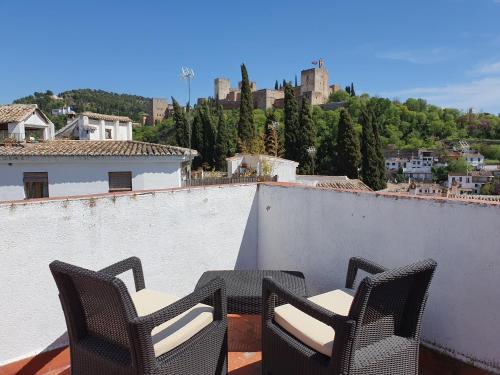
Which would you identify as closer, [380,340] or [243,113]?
[380,340]

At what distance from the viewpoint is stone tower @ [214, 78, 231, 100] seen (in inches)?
2867

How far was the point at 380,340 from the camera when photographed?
5.00ft

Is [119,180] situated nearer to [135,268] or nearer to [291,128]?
[135,268]

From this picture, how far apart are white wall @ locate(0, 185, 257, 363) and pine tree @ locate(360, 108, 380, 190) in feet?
82.9

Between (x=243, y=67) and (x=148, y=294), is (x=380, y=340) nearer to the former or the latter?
(x=148, y=294)

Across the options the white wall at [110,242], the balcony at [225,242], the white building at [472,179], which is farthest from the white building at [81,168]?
the white building at [472,179]

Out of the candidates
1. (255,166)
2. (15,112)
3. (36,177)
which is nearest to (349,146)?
(255,166)

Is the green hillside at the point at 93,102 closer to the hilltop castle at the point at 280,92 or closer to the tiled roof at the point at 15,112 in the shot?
the hilltop castle at the point at 280,92

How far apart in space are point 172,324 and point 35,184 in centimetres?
1029

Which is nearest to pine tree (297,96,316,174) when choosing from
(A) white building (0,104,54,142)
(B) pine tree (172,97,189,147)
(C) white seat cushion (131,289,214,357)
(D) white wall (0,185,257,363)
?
(B) pine tree (172,97,189,147)

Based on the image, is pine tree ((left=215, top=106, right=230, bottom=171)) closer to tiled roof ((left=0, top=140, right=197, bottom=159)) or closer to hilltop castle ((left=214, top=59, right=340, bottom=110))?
tiled roof ((left=0, top=140, right=197, bottom=159))

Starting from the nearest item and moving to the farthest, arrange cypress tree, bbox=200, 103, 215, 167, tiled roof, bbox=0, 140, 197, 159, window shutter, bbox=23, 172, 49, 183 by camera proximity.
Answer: window shutter, bbox=23, 172, 49, 183 < tiled roof, bbox=0, 140, 197, 159 < cypress tree, bbox=200, 103, 215, 167

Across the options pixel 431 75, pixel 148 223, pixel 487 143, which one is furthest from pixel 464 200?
pixel 487 143

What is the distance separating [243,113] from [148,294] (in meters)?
27.9
